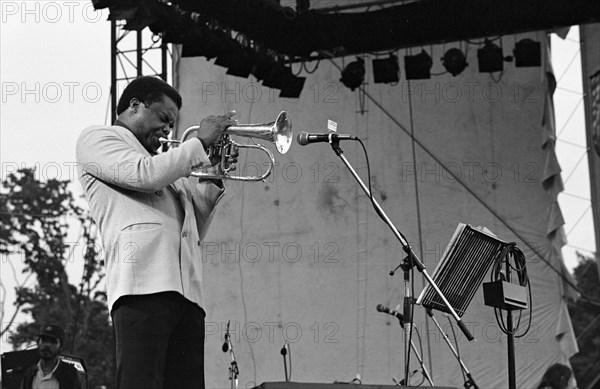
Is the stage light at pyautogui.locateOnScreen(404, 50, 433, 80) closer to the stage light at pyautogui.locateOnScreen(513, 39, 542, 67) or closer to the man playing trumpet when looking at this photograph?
the stage light at pyautogui.locateOnScreen(513, 39, 542, 67)

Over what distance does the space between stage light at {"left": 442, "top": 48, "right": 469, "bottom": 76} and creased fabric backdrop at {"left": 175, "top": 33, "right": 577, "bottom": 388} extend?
0.57m

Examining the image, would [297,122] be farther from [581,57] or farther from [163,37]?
[581,57]

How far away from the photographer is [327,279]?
35.1 ft

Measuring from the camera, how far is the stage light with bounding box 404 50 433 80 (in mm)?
10180

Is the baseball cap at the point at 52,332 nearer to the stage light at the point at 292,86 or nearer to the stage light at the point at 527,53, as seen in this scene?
the stage light at the point at 292,86

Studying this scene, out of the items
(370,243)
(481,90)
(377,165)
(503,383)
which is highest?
(481,90)

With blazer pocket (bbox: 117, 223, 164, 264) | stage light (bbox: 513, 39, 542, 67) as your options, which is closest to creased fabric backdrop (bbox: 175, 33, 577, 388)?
stage light (bbox: 513, 39, 542, 67)

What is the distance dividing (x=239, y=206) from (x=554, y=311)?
3.57 m

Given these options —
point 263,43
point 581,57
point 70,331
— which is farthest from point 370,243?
point 70,331

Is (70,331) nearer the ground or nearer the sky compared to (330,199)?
nearer the ground

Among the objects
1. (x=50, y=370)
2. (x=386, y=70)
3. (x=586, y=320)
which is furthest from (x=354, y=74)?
(x=586, y=320)

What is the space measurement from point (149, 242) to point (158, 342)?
0.38 metres

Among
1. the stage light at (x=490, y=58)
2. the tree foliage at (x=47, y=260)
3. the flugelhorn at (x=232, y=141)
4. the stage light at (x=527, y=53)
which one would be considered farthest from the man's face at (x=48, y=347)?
the tree foliage at (x=47, y=260)

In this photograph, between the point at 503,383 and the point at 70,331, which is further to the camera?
the point at 70,331
